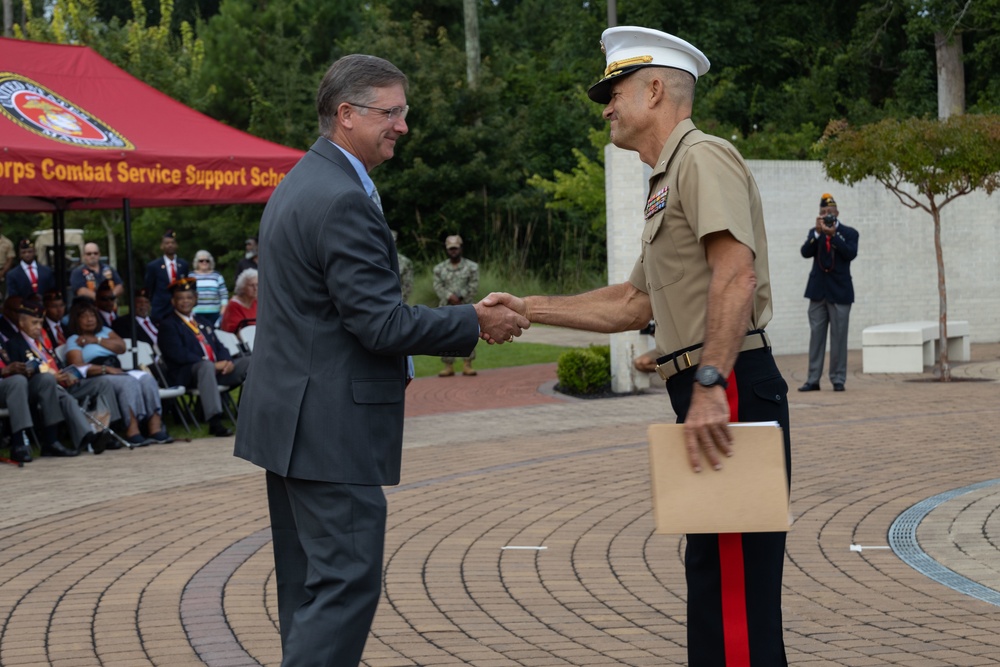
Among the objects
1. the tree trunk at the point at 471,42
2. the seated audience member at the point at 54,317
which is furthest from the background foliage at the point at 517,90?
the seated audience member at the point at 54,317

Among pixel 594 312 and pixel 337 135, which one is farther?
pixel 594 312

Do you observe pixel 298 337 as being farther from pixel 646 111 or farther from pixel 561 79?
pixel 561 79

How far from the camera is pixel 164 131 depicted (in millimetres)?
12547

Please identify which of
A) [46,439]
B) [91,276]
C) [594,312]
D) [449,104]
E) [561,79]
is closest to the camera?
[594,312]

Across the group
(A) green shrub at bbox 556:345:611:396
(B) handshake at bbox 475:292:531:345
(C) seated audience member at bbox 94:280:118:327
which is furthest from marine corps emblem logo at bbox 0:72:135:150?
(B) handshake at bbox 475:292:531:345

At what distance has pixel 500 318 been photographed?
13.6 ft

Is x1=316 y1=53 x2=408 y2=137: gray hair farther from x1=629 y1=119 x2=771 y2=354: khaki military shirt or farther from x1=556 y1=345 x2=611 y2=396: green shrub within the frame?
x1=556 y1=345 x2=611 y2=396: green shrub

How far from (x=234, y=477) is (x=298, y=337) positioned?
21.0 feet

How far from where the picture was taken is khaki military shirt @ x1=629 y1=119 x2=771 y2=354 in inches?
139

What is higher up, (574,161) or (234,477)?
(574,161)

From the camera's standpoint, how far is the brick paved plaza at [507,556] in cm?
521

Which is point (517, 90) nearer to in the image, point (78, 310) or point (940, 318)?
point (940, 318)

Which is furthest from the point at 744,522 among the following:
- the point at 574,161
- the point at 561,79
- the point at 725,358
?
the point at 561,79

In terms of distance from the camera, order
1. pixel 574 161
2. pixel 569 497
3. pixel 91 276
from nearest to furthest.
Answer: pixel 569 497 < pixel 91 276 < pixel 574 161
